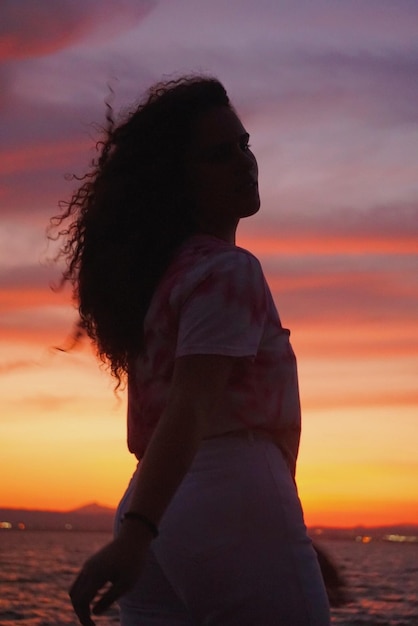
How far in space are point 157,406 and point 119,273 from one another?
1.20ft

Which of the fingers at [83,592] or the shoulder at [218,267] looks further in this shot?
the shoulder at [218,267]

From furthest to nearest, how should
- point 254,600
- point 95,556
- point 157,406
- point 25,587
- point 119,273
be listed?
point 25,587 → point 119,273 → point 157,406 → point 254,600 → point 95,556

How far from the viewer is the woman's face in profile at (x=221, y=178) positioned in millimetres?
2445

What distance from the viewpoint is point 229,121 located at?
2.54m

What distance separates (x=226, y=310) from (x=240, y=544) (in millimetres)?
461

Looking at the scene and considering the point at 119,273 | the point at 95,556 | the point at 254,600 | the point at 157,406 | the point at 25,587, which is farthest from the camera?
the point at 25,587

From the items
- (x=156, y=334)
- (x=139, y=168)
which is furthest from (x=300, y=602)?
(x=139, y=168)

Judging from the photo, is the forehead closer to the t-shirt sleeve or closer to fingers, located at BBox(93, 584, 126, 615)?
the t-shirt sleeve

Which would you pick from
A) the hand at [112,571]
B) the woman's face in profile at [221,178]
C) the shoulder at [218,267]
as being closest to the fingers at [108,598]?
the hand at [112,571]

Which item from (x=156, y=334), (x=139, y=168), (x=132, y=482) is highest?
(x=139, y=168)

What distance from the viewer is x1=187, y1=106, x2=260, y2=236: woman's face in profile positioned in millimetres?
2445

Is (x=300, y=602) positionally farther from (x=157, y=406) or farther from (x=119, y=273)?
(x=119, y=273)

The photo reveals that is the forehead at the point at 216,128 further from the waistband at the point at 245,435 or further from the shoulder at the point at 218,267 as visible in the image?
the waistband at the point at 245,435

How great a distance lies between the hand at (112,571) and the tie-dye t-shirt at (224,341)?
369mm
